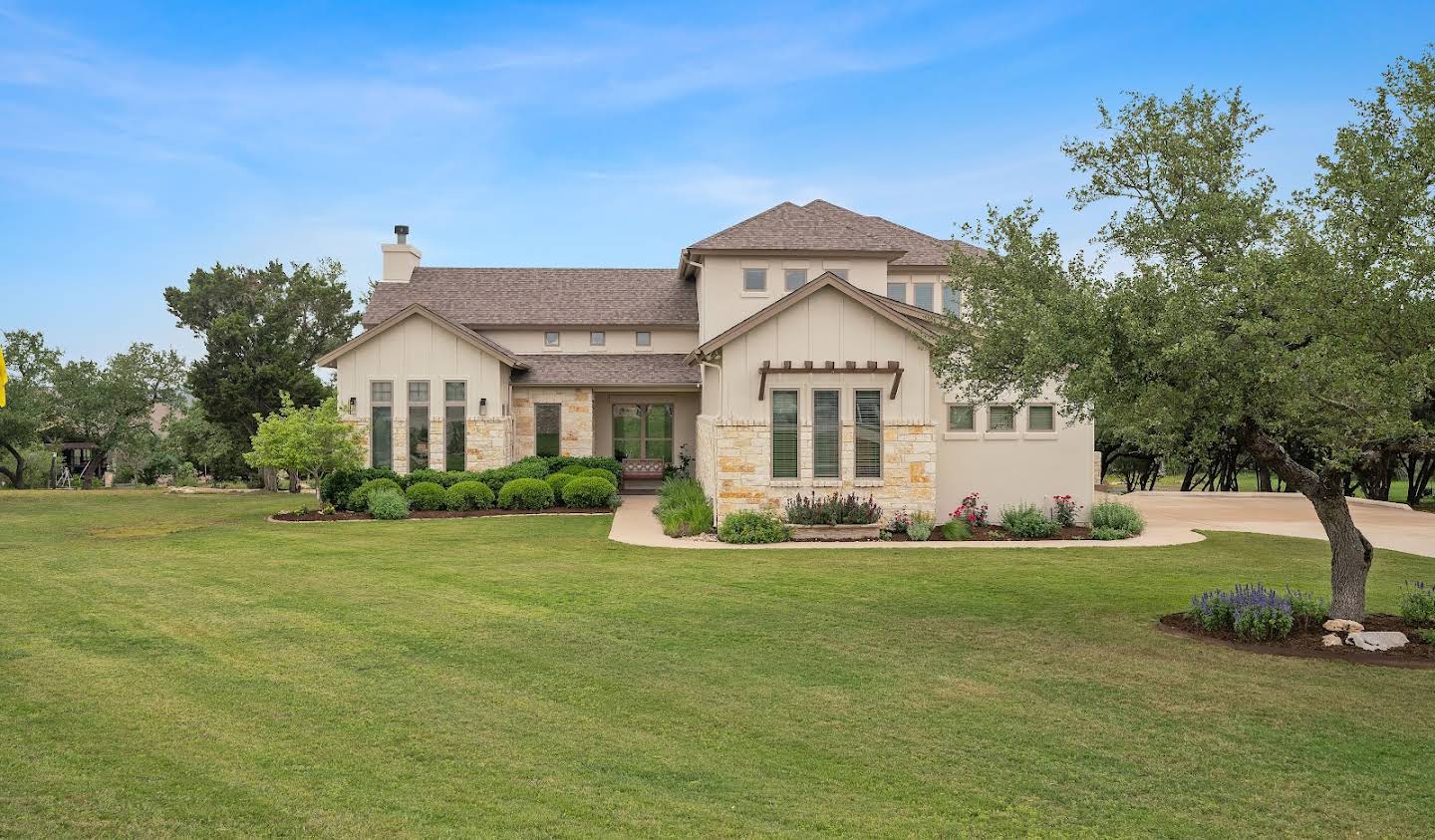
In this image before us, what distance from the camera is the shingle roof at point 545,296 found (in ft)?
107

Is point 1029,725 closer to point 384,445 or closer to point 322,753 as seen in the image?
point 322,753

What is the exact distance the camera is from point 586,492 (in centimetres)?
2589

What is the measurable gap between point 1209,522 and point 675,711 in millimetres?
20204

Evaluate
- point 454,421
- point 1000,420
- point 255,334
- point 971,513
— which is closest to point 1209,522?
point 1000,420

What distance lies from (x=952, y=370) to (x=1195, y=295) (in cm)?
399

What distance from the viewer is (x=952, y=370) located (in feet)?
45.4

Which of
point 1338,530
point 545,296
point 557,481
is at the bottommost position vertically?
point 1338,530


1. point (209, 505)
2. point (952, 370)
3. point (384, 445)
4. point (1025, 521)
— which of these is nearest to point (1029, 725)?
point (952, 370)

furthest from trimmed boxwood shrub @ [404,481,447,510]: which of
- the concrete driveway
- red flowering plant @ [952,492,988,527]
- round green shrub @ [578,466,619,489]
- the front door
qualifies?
the concrete driveway

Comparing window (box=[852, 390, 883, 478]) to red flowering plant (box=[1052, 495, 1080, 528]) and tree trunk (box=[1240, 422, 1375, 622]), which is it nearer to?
red flowering plant (box=[1052, 495, 1080, 528])

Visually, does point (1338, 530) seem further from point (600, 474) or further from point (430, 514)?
point (430, 514)

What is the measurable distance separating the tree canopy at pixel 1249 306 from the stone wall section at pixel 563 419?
19.7 metres

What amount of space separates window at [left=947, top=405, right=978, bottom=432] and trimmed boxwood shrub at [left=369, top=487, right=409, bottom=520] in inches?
490

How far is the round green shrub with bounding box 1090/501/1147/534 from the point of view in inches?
833
